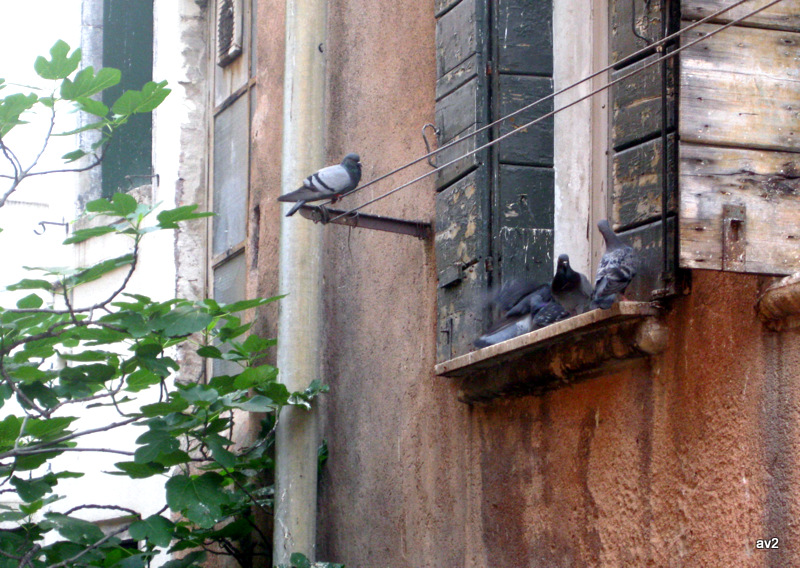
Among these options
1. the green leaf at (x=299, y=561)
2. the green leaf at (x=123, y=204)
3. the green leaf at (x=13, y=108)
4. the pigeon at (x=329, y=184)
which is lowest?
the green leaf at (x=299, y=561)

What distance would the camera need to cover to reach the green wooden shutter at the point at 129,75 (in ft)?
29.5

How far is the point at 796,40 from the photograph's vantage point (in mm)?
2818

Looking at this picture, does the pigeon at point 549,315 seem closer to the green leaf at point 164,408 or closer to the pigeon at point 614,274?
the pigeon at point 614,274

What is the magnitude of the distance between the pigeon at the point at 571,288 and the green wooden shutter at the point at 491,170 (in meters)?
0.33

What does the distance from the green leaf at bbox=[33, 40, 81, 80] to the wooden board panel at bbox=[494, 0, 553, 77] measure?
1.54m

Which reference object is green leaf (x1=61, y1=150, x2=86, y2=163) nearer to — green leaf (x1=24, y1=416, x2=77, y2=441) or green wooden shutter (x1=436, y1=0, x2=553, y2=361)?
green leaf (x1=24, y1=416, x2=77, y2=441)

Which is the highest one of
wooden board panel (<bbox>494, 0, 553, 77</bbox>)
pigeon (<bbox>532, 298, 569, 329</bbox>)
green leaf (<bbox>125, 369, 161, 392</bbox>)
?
wooden board panel (<bbox>494, 0, 553, 77</bbox>)

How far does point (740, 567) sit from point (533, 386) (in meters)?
1.06

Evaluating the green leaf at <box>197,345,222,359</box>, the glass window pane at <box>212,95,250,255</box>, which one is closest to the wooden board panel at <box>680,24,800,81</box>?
the green leaf at <box>197,345,222,359</box>

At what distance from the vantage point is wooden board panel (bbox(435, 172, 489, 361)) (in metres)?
4.08

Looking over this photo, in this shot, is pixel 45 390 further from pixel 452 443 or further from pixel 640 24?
pixel 640 24

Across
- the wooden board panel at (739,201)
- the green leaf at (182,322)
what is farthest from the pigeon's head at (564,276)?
the green leaf at (182,322)

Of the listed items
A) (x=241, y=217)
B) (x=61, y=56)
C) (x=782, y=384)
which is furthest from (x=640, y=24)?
(x=241, y=217)

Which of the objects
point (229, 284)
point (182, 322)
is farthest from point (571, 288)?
point (229, 284)
